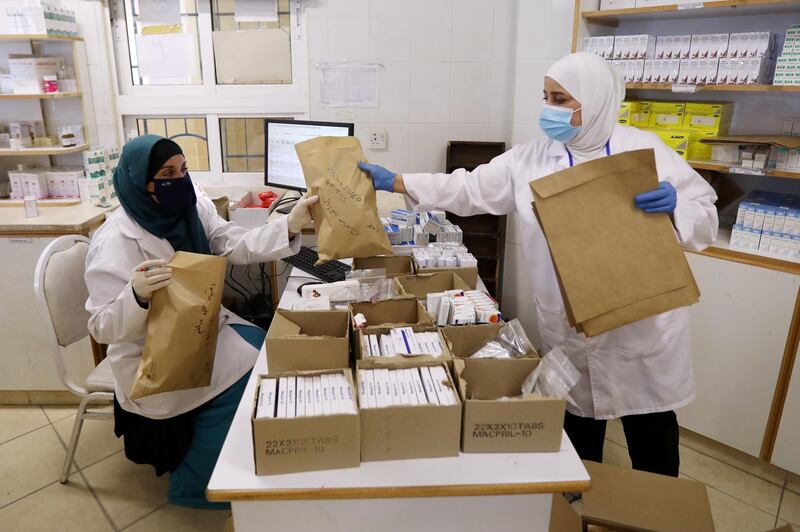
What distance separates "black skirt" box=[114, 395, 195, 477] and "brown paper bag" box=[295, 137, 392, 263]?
0.76 metres

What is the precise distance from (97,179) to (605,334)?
2570 millimetres

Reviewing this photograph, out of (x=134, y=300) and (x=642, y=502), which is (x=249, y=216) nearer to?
(x=134, y=300)

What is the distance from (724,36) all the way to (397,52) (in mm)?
1672

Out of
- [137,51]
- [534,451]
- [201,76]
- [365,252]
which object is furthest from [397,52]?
[534,451]

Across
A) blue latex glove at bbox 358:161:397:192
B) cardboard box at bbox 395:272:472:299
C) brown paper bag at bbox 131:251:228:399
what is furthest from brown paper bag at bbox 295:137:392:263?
brown paper bag at bbox 131:251:228:399

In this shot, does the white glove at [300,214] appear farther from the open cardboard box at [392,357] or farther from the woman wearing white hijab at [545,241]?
the open cardboard box at [392,357]

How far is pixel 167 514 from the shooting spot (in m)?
2.16

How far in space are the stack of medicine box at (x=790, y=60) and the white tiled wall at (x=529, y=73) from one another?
1.04 m

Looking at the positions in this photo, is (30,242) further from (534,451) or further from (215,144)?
(534,451)

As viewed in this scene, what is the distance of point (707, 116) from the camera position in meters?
2.51

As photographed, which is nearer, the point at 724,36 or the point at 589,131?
the point at 589,131

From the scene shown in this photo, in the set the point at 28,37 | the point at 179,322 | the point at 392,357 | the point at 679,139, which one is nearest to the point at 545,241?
the point at 392,357

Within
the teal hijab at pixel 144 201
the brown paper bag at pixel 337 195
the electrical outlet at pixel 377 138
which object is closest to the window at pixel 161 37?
the electrical outlet at pixel 377 138

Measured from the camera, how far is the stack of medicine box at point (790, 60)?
2.14 m
